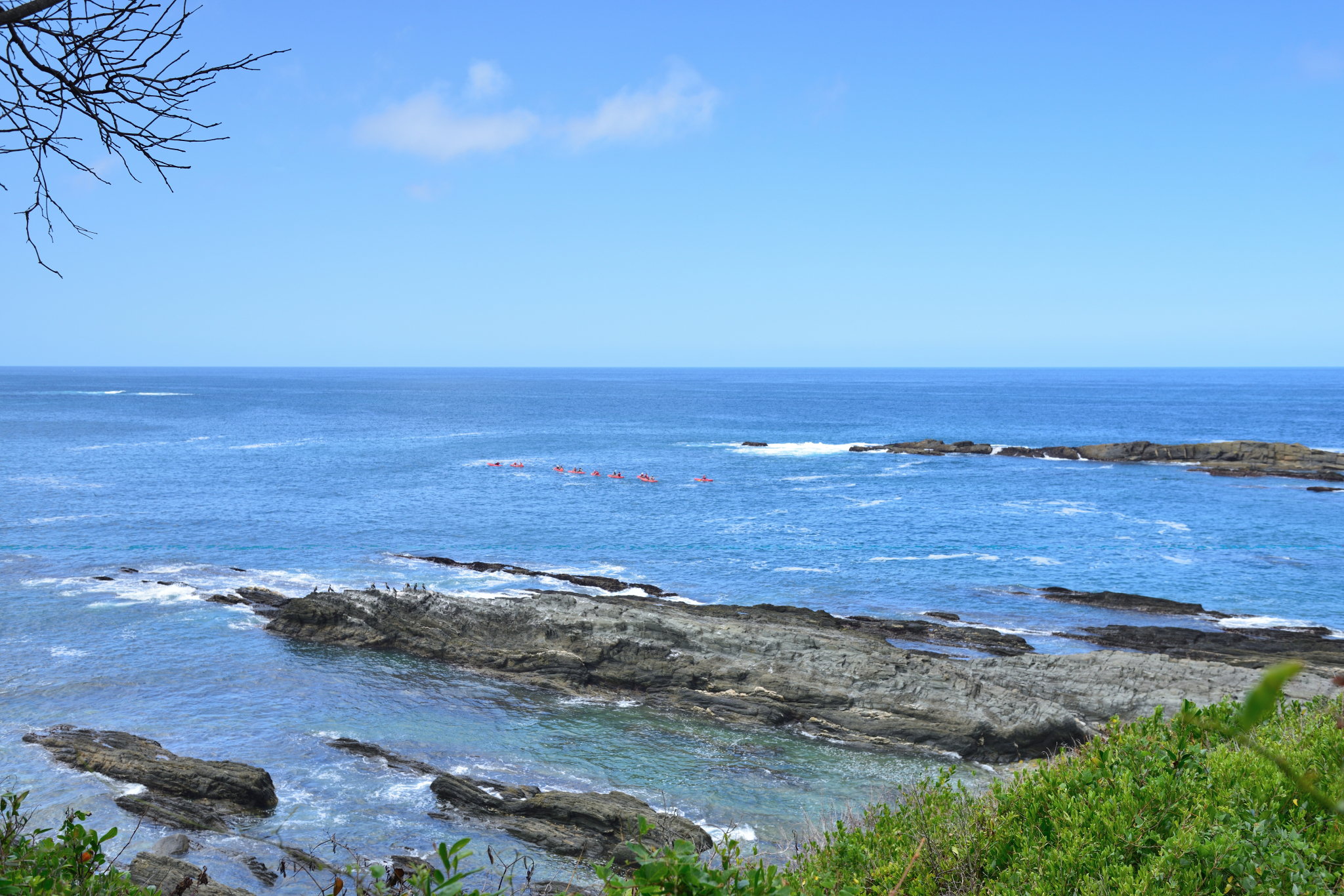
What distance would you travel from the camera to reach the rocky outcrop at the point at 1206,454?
62219mm

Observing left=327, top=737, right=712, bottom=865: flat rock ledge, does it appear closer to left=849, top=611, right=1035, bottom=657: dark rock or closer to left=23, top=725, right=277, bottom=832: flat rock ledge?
left=23, top=725, right=277, bottom=832: flat rock ledge

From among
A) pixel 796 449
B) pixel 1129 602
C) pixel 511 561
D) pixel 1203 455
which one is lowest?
pixel 1129 602

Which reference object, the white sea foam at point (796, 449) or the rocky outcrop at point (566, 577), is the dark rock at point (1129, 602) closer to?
the rocky outcrop at point (566, 577)

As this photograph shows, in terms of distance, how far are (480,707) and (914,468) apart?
52437 mm

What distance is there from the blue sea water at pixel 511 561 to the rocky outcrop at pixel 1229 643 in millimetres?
1465

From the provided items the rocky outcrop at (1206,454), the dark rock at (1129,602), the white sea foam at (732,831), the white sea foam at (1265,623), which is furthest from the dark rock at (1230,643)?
the rocky outcrop at (1206,454)

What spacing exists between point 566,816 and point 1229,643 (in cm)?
2253

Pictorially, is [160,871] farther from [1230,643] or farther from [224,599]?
[1230,643]

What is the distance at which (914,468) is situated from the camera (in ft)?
225

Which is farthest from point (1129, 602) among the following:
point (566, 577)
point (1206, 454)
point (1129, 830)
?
point (1206, 454)

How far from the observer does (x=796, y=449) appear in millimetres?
83750

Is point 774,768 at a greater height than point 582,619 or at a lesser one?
lesser

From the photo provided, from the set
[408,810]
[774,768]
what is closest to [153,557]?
[408,810]

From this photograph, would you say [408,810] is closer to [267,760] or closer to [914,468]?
[267,760]
